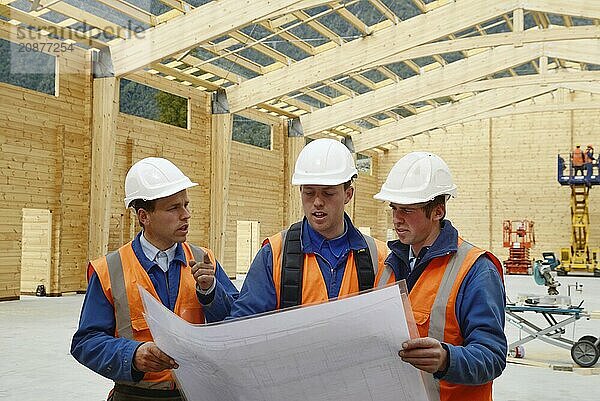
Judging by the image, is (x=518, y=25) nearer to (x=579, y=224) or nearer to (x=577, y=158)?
(x=577, y=158)

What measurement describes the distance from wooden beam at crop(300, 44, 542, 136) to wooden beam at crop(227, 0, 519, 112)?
4.44 metres

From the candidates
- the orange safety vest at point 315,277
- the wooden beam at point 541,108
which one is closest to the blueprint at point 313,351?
the orange safety vest at point 315,277

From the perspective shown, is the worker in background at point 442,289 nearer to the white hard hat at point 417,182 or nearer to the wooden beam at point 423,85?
the white hard hat at point 417,182

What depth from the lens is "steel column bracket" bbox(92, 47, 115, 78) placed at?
1683cm

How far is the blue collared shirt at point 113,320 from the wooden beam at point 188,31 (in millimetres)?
11920

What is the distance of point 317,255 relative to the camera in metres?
2.71

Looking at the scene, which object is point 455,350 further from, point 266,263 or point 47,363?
point 47,363

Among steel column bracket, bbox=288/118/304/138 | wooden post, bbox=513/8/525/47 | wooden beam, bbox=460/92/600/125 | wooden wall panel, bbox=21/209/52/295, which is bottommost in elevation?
wooden wall panel, bbox=21/209/52/295

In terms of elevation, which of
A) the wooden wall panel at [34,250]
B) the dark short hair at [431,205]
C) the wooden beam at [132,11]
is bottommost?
the wooden wall panel at [34,250]

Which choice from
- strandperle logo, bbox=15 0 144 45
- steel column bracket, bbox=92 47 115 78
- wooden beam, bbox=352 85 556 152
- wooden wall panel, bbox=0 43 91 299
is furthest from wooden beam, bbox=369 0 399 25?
wooden beam, bbox=352 85 556 152

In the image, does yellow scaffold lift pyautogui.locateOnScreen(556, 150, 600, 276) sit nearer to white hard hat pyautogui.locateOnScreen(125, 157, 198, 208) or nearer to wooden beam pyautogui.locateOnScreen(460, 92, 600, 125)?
wooden beam pyautogui.locateOnScreen(460, 92, 600, 125)

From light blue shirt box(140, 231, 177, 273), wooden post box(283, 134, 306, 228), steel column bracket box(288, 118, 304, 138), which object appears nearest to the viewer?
light blue shirt box(140, 231, 177, 273)

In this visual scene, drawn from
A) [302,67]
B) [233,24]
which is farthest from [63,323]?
[302,67]

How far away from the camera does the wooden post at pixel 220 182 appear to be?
20594 millimetres
